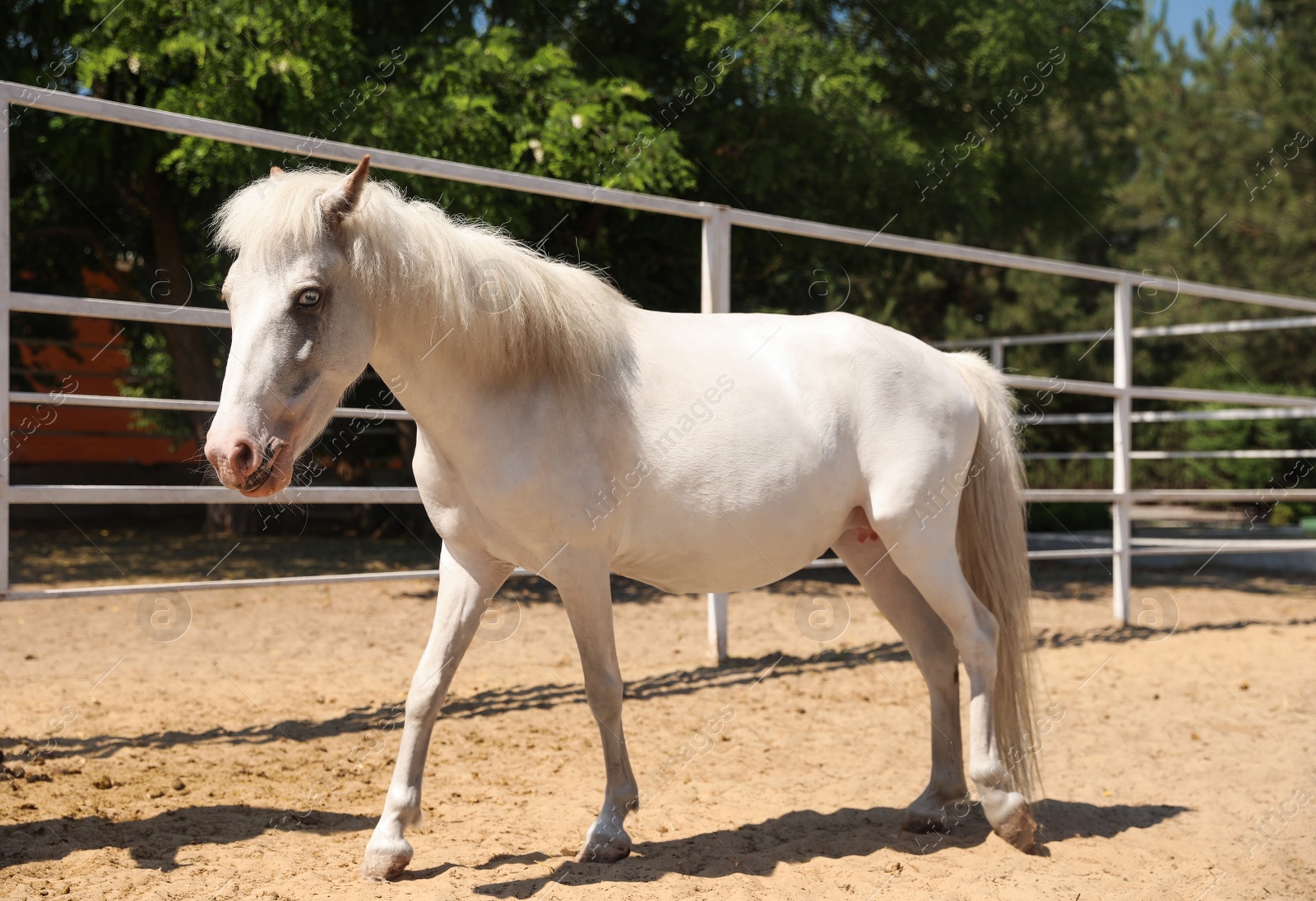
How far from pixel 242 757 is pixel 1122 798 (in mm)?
3084

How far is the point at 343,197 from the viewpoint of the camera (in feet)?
7.39

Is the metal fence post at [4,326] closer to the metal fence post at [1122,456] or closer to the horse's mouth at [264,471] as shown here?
the horse's mouth at [264,471]

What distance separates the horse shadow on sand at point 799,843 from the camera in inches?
101

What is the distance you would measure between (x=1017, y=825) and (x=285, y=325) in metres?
2.35

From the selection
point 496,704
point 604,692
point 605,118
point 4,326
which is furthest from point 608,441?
point 605,118

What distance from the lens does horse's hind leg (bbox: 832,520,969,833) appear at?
3.16 metres

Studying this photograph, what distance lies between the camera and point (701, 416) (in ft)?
9.01

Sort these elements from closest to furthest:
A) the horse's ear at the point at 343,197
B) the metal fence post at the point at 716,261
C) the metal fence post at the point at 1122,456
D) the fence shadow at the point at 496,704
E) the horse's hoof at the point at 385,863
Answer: the horse's ear at the point at 343,197, the horse's hoof at the point at 385,863, the fence shadow at the point at 496,704, the metal fence post at the point at 716,261, the metal fence post at the point at 1122,456

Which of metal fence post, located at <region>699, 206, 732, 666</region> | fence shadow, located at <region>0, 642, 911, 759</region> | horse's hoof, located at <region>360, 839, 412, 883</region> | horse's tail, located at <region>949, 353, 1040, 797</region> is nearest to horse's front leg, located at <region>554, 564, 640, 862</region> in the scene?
horse's hoof, located at <region>360, 839, 412, 883</region>

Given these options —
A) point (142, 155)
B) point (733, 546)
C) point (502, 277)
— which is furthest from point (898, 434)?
point (142, 155)

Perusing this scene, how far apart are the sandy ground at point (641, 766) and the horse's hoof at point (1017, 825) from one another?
6cm

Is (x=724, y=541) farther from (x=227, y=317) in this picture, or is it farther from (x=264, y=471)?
(x=227, y=317)

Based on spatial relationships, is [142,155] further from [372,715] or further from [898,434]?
[898,434]

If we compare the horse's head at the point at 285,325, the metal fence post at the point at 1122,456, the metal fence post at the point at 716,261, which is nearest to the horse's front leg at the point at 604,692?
the horse's head at the point at 285,325
